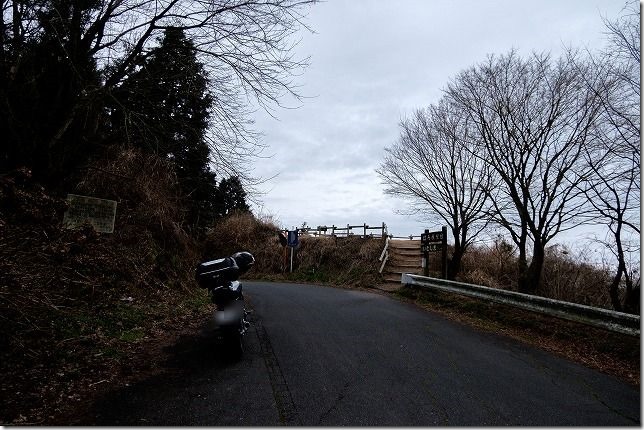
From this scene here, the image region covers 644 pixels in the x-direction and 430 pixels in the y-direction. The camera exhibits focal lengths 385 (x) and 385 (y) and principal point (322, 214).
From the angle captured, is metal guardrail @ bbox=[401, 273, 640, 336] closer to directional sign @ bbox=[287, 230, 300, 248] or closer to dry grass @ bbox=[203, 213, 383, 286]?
dry grass @ bbox=[203, 213, 383, 286]

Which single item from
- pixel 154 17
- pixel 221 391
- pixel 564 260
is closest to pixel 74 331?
pixel 221 391

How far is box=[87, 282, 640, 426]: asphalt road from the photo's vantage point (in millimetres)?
3834

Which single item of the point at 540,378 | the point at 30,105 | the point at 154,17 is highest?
the point at 154,17

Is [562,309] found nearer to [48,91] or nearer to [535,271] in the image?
[535,271]

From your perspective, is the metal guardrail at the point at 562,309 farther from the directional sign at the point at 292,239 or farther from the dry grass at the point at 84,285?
the directional sign at the point at 292,239

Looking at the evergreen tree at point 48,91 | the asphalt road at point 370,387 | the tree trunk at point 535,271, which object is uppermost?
the evergreen tree at point 48,91

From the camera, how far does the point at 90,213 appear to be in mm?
8922

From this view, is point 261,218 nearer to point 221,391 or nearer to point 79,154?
point 79,154

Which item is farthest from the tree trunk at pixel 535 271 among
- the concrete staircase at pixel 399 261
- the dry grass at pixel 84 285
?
the dry grass at pixel 84 285

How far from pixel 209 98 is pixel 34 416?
6584mm

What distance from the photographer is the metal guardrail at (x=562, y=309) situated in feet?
21.2

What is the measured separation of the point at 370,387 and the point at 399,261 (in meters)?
17.1

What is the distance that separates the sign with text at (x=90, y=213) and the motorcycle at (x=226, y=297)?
417 centimetres

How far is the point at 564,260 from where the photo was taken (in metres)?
15.8
